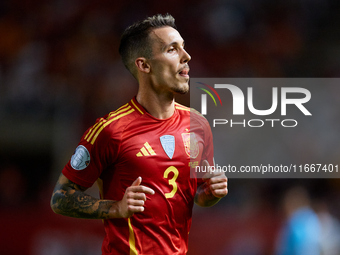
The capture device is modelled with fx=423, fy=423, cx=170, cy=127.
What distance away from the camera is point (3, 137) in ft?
19.7

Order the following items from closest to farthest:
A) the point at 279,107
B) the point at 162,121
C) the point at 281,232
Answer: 1. the point at 162,121
2. the point at 281,232
3. the point at 279,107

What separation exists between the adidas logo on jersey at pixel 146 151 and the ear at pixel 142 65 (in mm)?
443

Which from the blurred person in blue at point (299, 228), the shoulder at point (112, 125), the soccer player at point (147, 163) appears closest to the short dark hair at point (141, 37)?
the soccer player at point (147, 163)

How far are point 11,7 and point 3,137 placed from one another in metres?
2.18

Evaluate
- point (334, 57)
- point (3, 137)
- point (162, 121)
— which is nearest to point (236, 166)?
point (334, 57)

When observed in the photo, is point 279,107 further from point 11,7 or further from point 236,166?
point 11,7

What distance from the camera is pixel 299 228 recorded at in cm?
531

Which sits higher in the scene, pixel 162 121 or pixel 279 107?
pixel 279 107

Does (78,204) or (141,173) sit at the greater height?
(141,173)

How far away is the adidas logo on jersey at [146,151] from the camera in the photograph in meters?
2.35

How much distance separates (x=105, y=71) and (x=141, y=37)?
3915 millimetres

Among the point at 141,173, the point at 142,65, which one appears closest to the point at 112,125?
the point at 141,173

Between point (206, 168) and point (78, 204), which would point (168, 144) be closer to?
point (206, 168)

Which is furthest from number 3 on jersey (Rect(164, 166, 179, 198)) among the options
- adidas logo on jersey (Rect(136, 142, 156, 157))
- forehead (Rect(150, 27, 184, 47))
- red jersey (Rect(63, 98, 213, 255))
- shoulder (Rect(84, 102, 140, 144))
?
forehead (Rect(150, 27, 184, 47))
